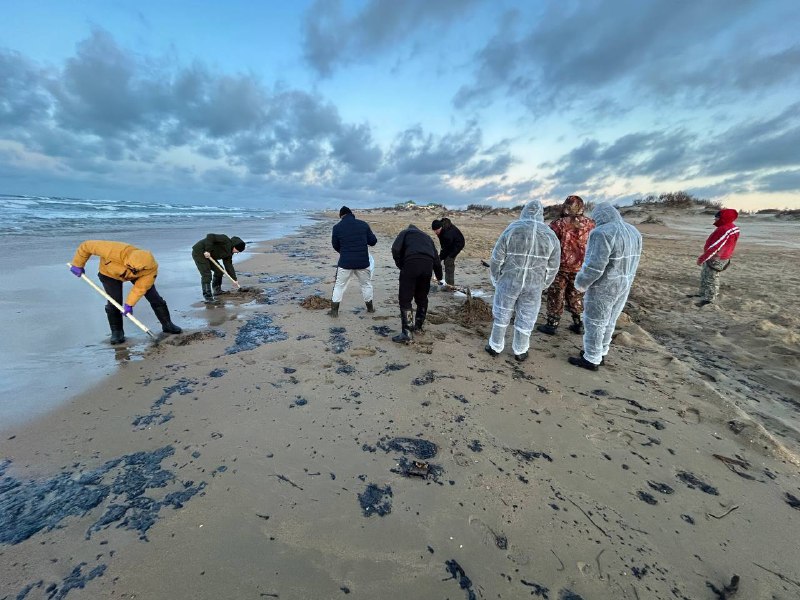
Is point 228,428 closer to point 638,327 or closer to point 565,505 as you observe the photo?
point 565,505

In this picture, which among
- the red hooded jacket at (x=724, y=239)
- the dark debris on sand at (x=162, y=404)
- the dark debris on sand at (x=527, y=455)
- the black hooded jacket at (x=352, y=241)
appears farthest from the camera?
the red hooded jacket at (x=724, y=239)

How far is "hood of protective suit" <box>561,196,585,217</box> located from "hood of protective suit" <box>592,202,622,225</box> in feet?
2.52

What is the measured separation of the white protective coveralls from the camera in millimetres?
4059

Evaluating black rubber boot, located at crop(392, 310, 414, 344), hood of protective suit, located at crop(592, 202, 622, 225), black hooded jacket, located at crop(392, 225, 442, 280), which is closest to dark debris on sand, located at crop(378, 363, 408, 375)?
black rubber boot, located at crop(392, 310, 414, 344)

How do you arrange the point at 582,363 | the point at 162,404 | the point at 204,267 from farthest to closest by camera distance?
the point at 204,267
the point at 582,363
the point at 162,404

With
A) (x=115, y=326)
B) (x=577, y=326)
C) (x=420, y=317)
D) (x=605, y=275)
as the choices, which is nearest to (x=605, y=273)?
(x=605, y=275)

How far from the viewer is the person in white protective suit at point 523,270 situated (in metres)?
4.33

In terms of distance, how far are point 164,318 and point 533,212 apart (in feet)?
18.6

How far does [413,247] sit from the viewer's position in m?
5.00

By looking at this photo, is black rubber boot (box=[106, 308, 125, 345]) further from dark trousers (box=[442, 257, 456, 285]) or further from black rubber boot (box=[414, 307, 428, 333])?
dark trousers (box=[442, 257, 456, 285])

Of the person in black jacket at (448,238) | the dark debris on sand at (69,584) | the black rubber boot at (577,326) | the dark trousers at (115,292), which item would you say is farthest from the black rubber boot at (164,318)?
the black rubber boot at (577,326)

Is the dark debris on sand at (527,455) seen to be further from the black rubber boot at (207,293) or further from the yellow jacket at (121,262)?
the black rubber boot at (207,293)

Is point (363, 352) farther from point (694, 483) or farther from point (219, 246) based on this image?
point (219, 246)

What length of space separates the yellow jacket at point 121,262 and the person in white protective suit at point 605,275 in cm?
603
